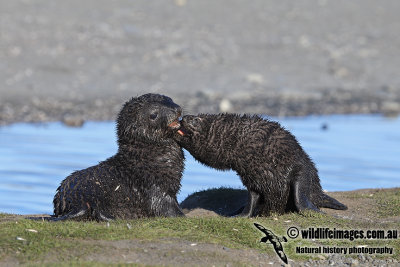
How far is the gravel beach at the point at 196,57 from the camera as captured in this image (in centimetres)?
2030

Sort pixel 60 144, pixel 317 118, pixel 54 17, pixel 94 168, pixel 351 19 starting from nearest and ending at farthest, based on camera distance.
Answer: pixel 94 168 < pixel 60 144 < pixel 317 118 < pixel 54 17 < pixel 351 19

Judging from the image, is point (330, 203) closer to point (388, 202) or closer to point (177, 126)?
point (388, 202)

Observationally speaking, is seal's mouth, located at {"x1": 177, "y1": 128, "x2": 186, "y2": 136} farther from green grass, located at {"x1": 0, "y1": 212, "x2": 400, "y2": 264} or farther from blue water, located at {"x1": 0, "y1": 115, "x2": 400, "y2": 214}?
blue water, located at {"x1": 0, "y1": 115, "x2": 400, "y2": 214}

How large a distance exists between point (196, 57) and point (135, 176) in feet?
45.4

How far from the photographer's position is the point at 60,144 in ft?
51.3

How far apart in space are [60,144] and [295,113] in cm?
683

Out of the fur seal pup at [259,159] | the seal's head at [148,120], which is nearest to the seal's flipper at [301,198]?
the fur seal pup at [259,159]

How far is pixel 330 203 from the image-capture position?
9945 mm

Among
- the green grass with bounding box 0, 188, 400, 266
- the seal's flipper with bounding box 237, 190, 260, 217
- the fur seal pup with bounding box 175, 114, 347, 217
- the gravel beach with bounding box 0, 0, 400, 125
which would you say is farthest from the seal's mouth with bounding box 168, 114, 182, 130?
the gravel beach with bounding box 0, 0, 400, 125

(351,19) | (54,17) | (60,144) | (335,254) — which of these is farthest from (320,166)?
(351,19)

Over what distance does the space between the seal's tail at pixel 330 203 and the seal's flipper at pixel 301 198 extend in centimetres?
32

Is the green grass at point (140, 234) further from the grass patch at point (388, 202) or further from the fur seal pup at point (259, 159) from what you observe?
the grass patch at point (388, 202)

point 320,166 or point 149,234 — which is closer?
point 149,234

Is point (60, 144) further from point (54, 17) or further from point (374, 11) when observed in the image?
point (374, 11)
